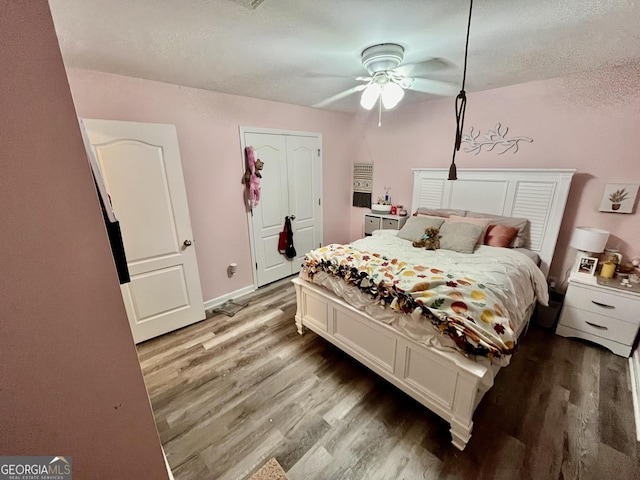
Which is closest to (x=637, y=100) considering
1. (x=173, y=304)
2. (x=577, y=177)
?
(x=577, y=177)

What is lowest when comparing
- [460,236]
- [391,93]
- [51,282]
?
[460,236]

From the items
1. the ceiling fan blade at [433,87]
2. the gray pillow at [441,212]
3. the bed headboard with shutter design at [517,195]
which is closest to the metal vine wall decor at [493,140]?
the bed headboard with shutter design at [517,195]

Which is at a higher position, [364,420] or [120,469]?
[120,469]

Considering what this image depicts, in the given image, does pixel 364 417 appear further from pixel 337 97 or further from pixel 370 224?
pixel 337 97

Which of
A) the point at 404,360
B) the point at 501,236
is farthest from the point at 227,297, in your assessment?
the point at 501,236

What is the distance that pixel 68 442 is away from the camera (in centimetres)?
77

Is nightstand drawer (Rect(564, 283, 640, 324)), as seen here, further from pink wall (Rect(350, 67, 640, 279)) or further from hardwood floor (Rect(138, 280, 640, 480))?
pink wall (Rect(350, 67, 640, 279))

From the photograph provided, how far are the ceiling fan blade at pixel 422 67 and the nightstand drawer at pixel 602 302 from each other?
2164mm

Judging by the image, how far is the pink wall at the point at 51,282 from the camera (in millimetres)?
553

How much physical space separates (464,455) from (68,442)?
1.80 metres

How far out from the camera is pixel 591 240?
84.7 inches

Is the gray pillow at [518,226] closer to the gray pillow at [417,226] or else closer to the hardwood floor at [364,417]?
the gray pillow at [417,226]

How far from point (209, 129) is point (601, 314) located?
392 cm

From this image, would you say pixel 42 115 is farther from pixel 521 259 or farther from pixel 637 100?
pixel 637 100
